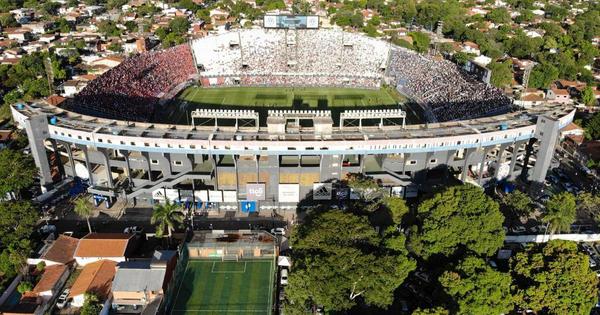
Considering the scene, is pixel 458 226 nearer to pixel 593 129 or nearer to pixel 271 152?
pixel 271 152

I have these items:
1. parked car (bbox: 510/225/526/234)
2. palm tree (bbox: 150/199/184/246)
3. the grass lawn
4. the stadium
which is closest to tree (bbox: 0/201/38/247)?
the stadium

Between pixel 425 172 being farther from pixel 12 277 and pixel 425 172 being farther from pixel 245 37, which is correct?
pixel 245 37

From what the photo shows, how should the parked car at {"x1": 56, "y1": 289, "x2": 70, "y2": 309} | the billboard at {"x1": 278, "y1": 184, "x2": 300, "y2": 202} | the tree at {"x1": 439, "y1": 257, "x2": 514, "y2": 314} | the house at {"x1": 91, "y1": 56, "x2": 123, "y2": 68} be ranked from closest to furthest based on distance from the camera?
the tree at {"x1": 439, "y1": 257, "x2": 514, "y2": 314}
the parked car at {"x1": 56, "y1": 289, "x2": 70, "y2": 309}
the billboard at {"x1": 278, "y1": 184, "x2": 300, "y2": 202}
the house at {"x1": 91, "y1": 56, "x2": 123, "y2": 68}

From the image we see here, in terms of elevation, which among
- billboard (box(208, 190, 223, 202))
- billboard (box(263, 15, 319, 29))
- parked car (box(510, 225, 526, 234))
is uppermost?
billboard (box(263, 15, 319, 29))

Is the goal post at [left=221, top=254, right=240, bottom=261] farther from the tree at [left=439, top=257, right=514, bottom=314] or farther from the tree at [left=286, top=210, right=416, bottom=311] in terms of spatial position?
the tree at [left=439, top=257, right=514, bottom=314]

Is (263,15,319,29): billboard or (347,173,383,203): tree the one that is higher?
(263,15,319,29): billboard

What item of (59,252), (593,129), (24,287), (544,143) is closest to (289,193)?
(59,252)

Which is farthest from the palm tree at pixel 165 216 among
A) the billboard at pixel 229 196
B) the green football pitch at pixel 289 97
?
the green football pitch at pixel 289 97
